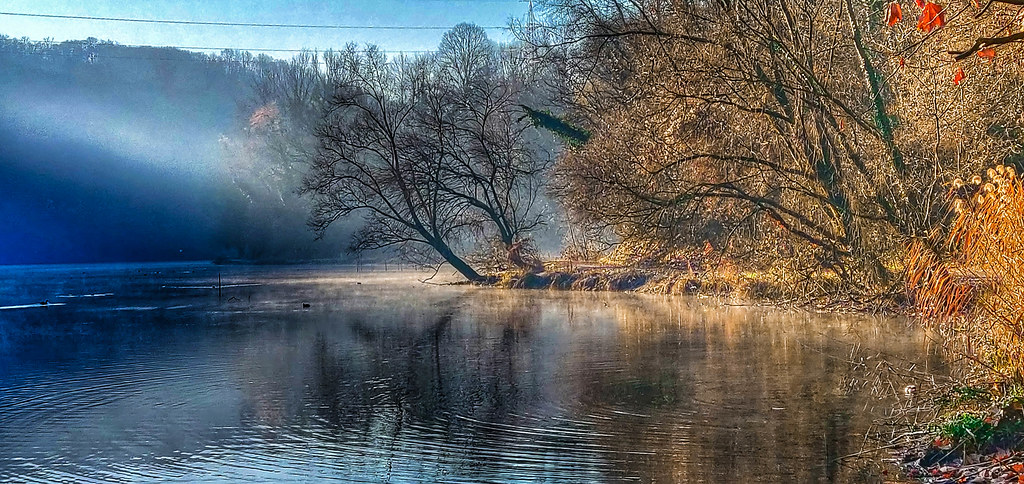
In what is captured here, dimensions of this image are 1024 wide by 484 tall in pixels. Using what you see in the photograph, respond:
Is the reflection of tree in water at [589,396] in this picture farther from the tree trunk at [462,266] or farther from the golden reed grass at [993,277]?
the tree trunk at [462,266]

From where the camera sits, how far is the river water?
30.2ft

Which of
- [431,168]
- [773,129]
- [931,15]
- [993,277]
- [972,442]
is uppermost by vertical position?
[431,168]

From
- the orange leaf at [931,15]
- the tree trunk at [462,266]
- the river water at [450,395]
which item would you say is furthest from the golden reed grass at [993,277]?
the tree trunk at [462,266]

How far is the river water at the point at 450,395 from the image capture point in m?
9.22

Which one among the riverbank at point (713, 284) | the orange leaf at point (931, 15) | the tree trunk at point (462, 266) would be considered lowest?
the riverbank at point (713, 284)

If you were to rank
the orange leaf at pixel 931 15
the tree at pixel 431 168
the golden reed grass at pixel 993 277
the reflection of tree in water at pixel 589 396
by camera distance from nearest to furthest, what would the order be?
the orange leaf at pixel 931 15 → the golden reed grass at pixel 993 277 → the reflection of tree in water at pixel 589 396 → the tree at pixel 431 168

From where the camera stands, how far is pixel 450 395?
13078 millimetres

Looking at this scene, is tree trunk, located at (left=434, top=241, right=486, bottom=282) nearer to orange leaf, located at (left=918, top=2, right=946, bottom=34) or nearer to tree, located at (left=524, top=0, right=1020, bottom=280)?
tree, located at (left=524, top=0, right=1020, bottom=280)

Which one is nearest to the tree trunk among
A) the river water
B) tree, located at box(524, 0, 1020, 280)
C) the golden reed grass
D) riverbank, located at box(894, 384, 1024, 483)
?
the river water

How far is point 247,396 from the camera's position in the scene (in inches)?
522

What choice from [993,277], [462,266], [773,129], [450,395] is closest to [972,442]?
[993,277]

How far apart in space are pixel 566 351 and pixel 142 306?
16.4 metres

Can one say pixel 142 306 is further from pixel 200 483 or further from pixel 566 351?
pixel 200 483

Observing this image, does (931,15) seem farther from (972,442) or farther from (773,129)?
(773,129)
